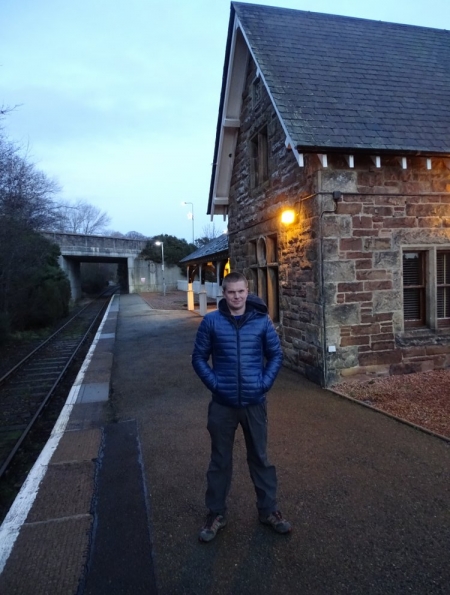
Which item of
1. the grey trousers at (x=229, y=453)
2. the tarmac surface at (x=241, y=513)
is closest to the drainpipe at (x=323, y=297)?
the tarmac surface at (x=241, y=513)

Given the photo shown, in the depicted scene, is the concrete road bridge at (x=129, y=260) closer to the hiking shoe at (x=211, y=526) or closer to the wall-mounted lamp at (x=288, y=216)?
the wall-mounted lamp at (x=288, y=216)

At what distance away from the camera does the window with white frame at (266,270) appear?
371 inches

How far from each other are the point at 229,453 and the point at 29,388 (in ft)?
23.0

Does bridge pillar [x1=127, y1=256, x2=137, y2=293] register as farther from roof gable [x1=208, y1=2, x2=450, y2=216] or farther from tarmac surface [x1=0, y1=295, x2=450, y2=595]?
tarmac surface [x1=0, y1=295, x2=450, y2=595]

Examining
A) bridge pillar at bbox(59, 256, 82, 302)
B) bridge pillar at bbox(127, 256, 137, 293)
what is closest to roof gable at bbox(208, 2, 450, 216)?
bridge pillar at bbox(59, 256, 82, 302)

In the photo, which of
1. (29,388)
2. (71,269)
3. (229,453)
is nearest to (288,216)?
(229,453)

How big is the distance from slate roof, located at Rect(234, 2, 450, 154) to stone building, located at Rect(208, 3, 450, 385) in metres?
0.04

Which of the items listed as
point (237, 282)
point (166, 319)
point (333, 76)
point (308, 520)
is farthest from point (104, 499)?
point (166, 319)

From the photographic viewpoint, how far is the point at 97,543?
311 centimetres

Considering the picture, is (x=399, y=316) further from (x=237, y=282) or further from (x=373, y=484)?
(x=237, y=282)

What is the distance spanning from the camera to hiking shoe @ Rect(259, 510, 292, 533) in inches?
122

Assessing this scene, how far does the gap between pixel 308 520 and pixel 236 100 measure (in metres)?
10.6

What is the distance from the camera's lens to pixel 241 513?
3.41 m

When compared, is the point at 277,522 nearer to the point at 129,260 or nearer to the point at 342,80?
the point at 342,80
